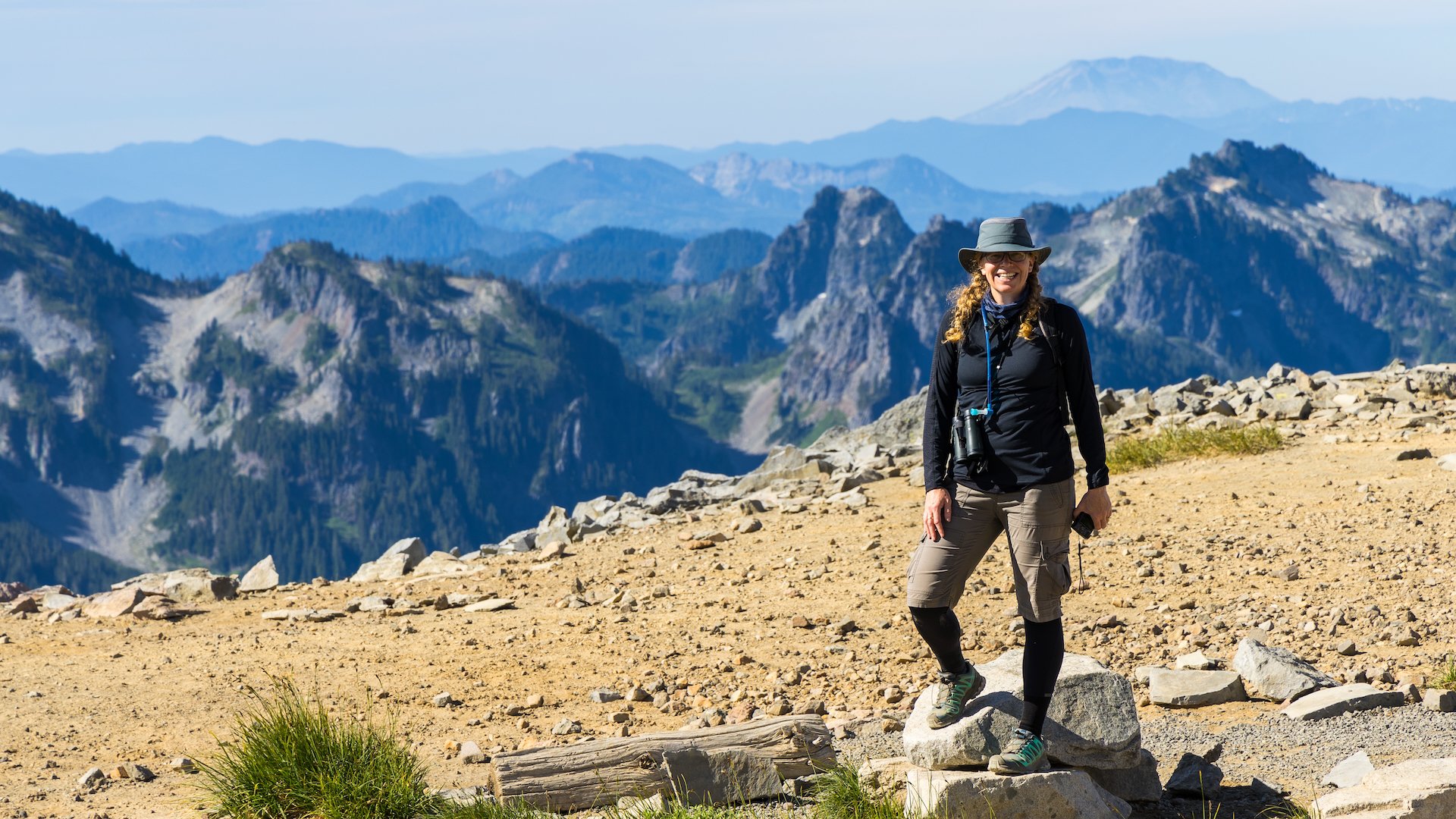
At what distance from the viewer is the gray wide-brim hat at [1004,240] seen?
304 inches

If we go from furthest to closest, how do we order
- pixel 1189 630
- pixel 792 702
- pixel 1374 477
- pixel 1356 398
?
1. pixel 1356 398
2. pixel 1374 477
3. pixel 1189 630
4. pixel 792 702


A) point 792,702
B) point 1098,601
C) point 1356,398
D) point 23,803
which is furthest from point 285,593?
point 1356,398

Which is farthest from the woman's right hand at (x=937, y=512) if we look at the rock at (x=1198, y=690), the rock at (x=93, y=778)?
the rock at (x=93, y=778)

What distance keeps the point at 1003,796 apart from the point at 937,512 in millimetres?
1863

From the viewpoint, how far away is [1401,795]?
7484 millimetres

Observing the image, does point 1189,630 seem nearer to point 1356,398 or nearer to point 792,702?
point 792,702

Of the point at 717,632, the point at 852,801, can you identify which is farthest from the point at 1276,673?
the point at 717,632

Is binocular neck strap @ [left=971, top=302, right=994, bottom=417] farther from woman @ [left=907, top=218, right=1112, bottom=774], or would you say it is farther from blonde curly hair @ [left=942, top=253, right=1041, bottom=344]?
blonde curly hair @ [left=942, top=253, right=1041, bottom=344]

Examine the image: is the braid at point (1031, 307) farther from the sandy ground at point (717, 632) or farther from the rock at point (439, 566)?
the rock at point (439, 566)

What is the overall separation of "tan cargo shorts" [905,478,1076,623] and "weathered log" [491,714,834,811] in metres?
1.76

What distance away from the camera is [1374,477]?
17.7m

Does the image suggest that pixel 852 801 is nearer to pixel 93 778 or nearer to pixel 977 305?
pixel 977 305

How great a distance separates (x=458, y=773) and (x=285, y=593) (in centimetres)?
905

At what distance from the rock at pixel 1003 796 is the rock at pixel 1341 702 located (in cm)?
354
